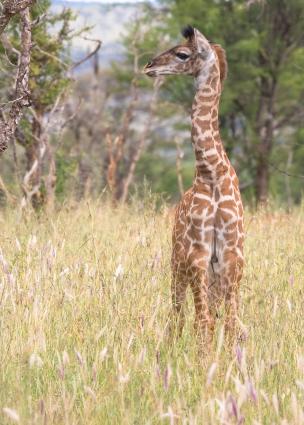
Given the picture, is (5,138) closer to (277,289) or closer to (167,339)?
(167,339)

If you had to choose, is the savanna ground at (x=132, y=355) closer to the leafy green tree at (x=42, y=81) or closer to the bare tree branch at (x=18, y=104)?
the bare tree branch at (x=18, y=104)

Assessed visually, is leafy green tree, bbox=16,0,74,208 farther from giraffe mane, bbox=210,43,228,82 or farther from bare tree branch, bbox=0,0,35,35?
giraffe mane, bbox=210,43,228,82

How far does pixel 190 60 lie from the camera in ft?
16.3

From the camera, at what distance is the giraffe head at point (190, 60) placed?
16.2 ft

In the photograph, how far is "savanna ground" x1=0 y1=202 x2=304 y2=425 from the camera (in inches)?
131

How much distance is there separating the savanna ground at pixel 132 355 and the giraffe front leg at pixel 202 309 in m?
0.09

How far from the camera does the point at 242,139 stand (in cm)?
2355

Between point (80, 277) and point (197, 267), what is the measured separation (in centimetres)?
114

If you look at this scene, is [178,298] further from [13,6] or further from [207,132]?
[13,6]

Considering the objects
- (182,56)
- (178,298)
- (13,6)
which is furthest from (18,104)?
(178,298)

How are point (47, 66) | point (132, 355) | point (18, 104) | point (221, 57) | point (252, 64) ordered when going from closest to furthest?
point (132, 355) → point (221, 57) → point (18, 104) → point (47, 66) → point (252, 64)

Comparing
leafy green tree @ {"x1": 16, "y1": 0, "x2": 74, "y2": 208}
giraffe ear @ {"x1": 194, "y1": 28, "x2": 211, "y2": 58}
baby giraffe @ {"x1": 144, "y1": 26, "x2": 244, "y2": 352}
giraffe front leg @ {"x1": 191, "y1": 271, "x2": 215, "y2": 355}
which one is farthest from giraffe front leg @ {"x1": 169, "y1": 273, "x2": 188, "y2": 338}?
leafy green tree @ {"x1": 16, "y1": 0, "x2": 74, "y2": 208}

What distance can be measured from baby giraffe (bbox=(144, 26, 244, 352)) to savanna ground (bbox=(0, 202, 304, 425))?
0.45ft

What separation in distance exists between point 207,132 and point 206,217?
22.1 inches
